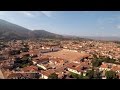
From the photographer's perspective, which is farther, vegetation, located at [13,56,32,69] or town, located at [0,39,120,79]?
vegetation, located at [13,56,32,69]

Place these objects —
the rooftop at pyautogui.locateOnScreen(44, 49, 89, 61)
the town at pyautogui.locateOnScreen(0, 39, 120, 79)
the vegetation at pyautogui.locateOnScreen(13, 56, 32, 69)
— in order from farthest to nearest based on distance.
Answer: the rooftop at pyautogui.locateOnScreen(44, 49, 89, 61), the vegetation at pyautogui.locateOnScreen(13, 56, 32, 69), the town at pyautogui.locateOnScreen(0, 39, 120, 79)

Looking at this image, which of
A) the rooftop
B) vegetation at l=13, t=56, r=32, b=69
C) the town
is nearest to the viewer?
the town

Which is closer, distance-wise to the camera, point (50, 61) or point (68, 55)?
point (50, 61)

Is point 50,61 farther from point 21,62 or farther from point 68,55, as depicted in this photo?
point 21,62

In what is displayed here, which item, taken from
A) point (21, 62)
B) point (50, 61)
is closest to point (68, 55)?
point (50, 61)

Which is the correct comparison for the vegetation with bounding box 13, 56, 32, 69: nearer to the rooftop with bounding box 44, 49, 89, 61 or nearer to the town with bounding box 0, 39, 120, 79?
the town with bounding box 0, 39, 120, 79

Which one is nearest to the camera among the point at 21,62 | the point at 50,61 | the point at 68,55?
the point at 21,62

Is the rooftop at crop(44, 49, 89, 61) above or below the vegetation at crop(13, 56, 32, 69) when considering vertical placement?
below

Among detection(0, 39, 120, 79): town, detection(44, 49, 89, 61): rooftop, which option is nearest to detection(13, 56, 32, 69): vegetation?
detection(0, 39, 120, 79): town
